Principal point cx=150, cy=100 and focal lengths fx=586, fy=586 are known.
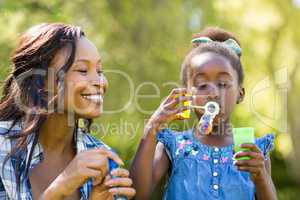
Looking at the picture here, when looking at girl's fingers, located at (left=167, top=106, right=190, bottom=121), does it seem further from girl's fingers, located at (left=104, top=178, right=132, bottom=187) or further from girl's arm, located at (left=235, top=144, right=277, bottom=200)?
girl's fingers, located at (left=104, top=178, right=132, bottom=187)

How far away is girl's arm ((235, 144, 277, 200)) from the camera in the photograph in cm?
318

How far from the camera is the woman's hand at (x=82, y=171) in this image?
282cm

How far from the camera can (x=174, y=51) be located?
10.4 meters

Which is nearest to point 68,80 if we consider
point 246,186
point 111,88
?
point 246,186

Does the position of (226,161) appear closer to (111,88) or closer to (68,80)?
(68,80)

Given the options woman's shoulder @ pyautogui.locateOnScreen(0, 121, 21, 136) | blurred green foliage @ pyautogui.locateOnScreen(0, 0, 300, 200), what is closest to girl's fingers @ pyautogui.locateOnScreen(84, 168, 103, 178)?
woman's shoulder @ pyautogui.locateOnScreen(0, 121, 21, 136)

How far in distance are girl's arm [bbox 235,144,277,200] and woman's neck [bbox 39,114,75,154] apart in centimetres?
97

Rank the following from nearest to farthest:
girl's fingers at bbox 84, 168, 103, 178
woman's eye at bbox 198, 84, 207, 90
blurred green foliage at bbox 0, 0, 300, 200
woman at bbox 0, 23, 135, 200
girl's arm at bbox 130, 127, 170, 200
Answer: girl's fingers at bbox 84, 168, 103, 178
woman at bbox 0, 23, 135, 200
girl's arm at bbox 130, 127, 170, 200
woman's eye at bbox 198, 84, 207, 90
blurred green foliage at bbox 0, 0, 300, 200

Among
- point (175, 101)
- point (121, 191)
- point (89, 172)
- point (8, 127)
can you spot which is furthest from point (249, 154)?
point (8, 127)

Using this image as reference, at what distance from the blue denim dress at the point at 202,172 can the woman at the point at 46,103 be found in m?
0.50

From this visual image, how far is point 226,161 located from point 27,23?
435cm

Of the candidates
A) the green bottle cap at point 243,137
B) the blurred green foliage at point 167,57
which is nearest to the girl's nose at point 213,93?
the green bottle cap at point 243,137

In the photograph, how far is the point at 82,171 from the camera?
281cm

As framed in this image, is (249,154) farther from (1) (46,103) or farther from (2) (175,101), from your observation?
(1) (46,103)
